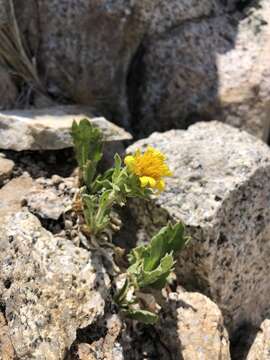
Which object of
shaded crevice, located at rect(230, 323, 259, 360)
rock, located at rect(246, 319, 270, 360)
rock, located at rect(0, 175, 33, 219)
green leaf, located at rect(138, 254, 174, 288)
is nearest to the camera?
green leaf, located at rect(138, 254, 174, 288)

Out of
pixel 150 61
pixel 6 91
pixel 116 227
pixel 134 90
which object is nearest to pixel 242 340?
pixel 116 227

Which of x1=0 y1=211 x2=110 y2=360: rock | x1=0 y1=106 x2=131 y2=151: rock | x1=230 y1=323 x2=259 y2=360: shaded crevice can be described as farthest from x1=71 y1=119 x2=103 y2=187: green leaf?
x1=230 y1=323 x2=259 y2=360: shaded crevice

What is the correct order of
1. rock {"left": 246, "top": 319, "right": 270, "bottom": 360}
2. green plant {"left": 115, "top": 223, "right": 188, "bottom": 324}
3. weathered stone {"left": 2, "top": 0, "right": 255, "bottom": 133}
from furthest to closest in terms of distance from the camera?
weathered stone {"left": 2, "top": 0, "right": 255, "bottom": 133} < rock {"left": 246, "top": 319, "right": 270, "bottom": 360} < green plant {"left": 115, "top": 223, "right": 188, "bottom": 324}

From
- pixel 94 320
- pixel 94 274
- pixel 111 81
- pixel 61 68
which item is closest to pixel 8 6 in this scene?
pixel 61 68

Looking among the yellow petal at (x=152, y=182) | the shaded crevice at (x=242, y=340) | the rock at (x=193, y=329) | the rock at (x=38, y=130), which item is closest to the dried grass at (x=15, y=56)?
the rock at (x=38, y=130)

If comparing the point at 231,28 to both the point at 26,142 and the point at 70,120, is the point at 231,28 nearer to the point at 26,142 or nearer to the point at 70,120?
the point at 70,120

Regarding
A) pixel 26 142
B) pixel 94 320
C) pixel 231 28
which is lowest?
pixel 94 320

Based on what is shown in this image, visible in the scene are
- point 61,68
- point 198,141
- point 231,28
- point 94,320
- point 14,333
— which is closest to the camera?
point 14,333

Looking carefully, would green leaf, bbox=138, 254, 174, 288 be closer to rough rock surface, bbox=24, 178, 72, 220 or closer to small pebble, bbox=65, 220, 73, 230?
small pebble, bbox=65, 220, 73, 230

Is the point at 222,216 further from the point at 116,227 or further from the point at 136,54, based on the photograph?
the point at 136,54
